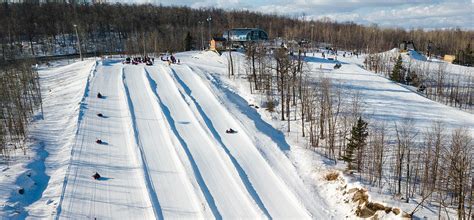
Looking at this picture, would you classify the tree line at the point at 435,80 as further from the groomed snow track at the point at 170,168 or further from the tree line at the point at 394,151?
the groomed snow track at the point at 170,168

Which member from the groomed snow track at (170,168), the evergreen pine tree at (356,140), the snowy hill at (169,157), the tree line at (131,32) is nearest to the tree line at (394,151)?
the evergreen pine tree at (356,140)

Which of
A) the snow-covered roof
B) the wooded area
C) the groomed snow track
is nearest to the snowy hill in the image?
the groomed snow track

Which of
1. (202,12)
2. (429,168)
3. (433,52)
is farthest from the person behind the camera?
(202,12)

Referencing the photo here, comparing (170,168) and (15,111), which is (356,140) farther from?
(15,111)

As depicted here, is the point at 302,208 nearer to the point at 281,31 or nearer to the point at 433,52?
the point at 433,52

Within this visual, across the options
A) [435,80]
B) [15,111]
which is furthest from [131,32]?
[435,80]

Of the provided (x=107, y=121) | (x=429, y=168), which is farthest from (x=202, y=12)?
(x=429, y=168)

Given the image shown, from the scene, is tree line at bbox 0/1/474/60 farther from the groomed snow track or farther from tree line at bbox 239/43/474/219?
tree line at bbox 239/43/474/219
